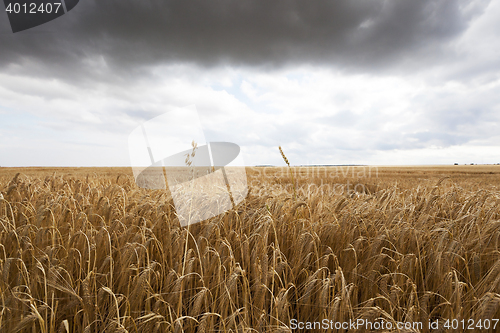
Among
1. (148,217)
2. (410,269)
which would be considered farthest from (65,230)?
(410,269)

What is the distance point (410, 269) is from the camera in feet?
7.13

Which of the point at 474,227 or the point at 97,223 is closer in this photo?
the point at 474,227

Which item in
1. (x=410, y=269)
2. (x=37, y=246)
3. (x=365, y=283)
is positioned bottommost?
(x=365, y=283)

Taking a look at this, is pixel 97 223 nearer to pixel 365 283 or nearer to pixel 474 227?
pixel 365 283

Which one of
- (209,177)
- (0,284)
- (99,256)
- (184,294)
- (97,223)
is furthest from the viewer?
(209,177)

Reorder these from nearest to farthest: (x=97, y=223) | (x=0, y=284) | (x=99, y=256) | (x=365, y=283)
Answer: (x=0, y=284)
(x=365, y=283)
(x=99, y=256)
(x=97, y=223)

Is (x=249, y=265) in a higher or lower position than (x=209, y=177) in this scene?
lower

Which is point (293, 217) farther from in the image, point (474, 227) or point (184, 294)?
point (474, 227)

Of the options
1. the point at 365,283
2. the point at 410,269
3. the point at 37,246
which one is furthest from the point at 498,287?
the point at 37,246

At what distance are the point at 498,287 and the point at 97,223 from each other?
14.6ft

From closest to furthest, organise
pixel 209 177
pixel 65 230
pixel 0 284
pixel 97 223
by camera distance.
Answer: pixel 0 284
pixel 65 230
pixel 97 223
pixel 209 177

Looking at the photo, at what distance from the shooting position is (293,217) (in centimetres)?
319

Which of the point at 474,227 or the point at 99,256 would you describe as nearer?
the point at 99,256

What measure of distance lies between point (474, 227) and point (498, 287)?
5.06 feet
